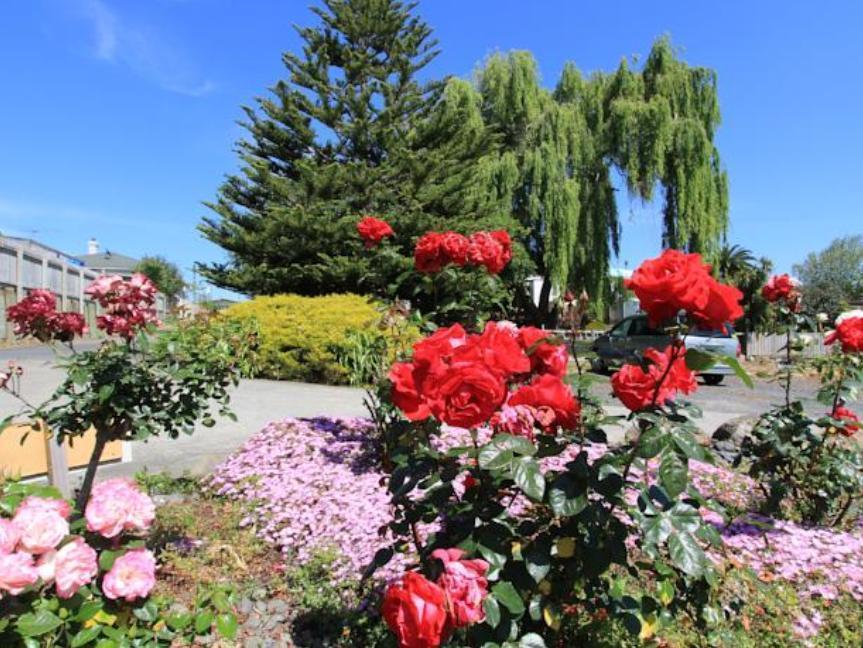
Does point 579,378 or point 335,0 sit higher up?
point 335,0

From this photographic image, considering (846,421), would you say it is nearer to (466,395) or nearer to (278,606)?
(466,395)

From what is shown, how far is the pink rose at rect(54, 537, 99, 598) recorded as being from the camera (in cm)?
132

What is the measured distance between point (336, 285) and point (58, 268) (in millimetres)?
17287

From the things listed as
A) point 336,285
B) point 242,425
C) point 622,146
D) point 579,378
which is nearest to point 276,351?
point 242,425

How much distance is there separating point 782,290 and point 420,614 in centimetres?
275

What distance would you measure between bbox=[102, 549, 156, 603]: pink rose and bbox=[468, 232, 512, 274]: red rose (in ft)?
7.23

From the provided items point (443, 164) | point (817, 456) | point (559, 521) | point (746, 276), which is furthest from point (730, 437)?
point (746, 276)

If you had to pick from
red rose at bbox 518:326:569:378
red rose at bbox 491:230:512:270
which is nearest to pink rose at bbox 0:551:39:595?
red rose at bbox 518:326:569:378

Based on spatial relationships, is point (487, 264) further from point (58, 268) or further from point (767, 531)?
point (58, 268)

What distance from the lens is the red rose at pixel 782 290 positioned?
10.0 feet

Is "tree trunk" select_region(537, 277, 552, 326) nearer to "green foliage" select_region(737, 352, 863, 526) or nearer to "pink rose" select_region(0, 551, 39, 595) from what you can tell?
"green foliage" select_region(737, 352, 863, 526)

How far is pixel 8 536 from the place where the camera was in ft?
4.06

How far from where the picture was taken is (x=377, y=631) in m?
2.18

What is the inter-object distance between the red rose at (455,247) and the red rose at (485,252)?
0.04 metres
